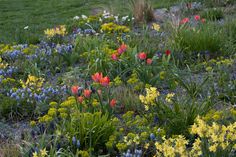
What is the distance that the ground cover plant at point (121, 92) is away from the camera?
425cm

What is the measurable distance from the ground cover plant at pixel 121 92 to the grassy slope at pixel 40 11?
0.80m

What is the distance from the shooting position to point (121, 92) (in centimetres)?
556

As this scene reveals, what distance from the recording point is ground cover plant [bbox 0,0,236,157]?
4.25 meters

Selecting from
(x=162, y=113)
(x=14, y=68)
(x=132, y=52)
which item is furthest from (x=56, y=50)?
(x=162, y=113)

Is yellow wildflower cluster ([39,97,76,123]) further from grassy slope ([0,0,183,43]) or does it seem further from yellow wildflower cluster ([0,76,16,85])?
grassy slope ([0,0,183,43])

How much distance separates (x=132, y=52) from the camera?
21.1 ft

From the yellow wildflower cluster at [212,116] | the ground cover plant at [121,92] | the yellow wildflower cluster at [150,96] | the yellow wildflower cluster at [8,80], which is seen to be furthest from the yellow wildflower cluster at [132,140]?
the yellow wildflower cluster at [8,80]

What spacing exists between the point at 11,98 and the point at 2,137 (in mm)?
791

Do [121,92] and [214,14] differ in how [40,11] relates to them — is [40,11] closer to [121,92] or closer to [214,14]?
[214,14]

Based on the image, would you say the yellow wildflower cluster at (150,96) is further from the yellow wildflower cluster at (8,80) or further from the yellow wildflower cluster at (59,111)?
the yellow wildflower cluster at (8,80)

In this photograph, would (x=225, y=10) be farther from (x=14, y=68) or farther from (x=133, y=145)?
(x=133, y=145)

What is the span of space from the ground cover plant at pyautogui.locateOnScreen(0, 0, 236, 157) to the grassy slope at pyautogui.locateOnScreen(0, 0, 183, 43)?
797 millimetres

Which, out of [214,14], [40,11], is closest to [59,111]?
[214,14]

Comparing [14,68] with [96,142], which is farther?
[14,68]
